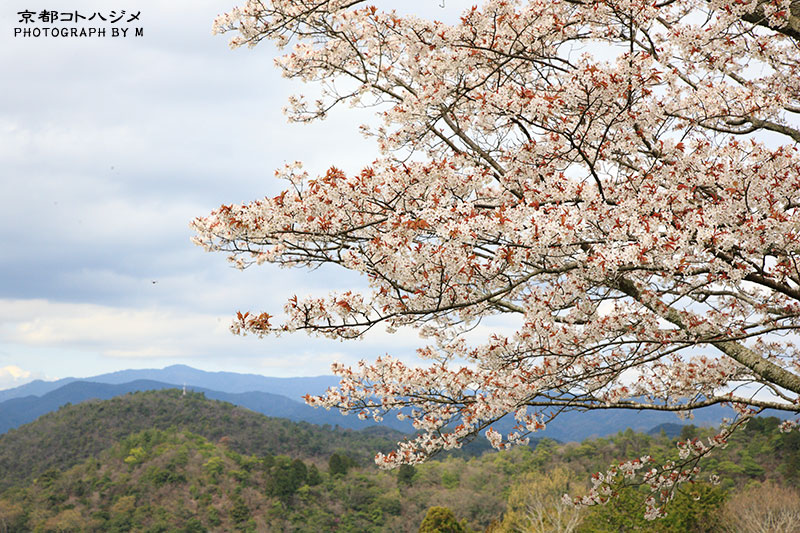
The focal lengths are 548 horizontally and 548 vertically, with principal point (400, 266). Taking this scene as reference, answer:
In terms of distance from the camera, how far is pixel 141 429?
186 feet

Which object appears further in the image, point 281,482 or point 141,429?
point 141,429

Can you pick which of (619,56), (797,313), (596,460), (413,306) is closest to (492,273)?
(413,306)

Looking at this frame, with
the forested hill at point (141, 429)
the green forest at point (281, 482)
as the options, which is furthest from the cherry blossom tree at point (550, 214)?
the forested hill at point (141, 429)

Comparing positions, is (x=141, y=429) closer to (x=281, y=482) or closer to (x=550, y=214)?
(x=281, y=482)

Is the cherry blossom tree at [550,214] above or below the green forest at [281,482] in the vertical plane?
above

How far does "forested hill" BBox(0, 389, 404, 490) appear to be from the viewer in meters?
51.5

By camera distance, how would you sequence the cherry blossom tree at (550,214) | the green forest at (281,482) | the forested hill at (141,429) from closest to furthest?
the cherry blossom tree at (550,214), the green forest at (281,482), the forested hill at (141,429)

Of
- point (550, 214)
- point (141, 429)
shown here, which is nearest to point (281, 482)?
point (141, 429)

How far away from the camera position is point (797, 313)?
4035 millimetres

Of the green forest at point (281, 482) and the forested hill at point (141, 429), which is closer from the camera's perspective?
the green forest at point (281, 482)

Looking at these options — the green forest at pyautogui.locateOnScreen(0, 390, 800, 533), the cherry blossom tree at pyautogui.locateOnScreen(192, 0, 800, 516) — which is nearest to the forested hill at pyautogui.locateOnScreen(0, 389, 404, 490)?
the green forest at pyautogui.locateOnScreen(0, 390, 800, 533)

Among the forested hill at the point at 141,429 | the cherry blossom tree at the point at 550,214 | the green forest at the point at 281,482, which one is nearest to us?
the cherry blossom tree at the point at 550,214

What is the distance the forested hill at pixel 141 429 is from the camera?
5153cm

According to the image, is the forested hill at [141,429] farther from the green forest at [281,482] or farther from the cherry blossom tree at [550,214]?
the cherry blossom tree at [550,214]
